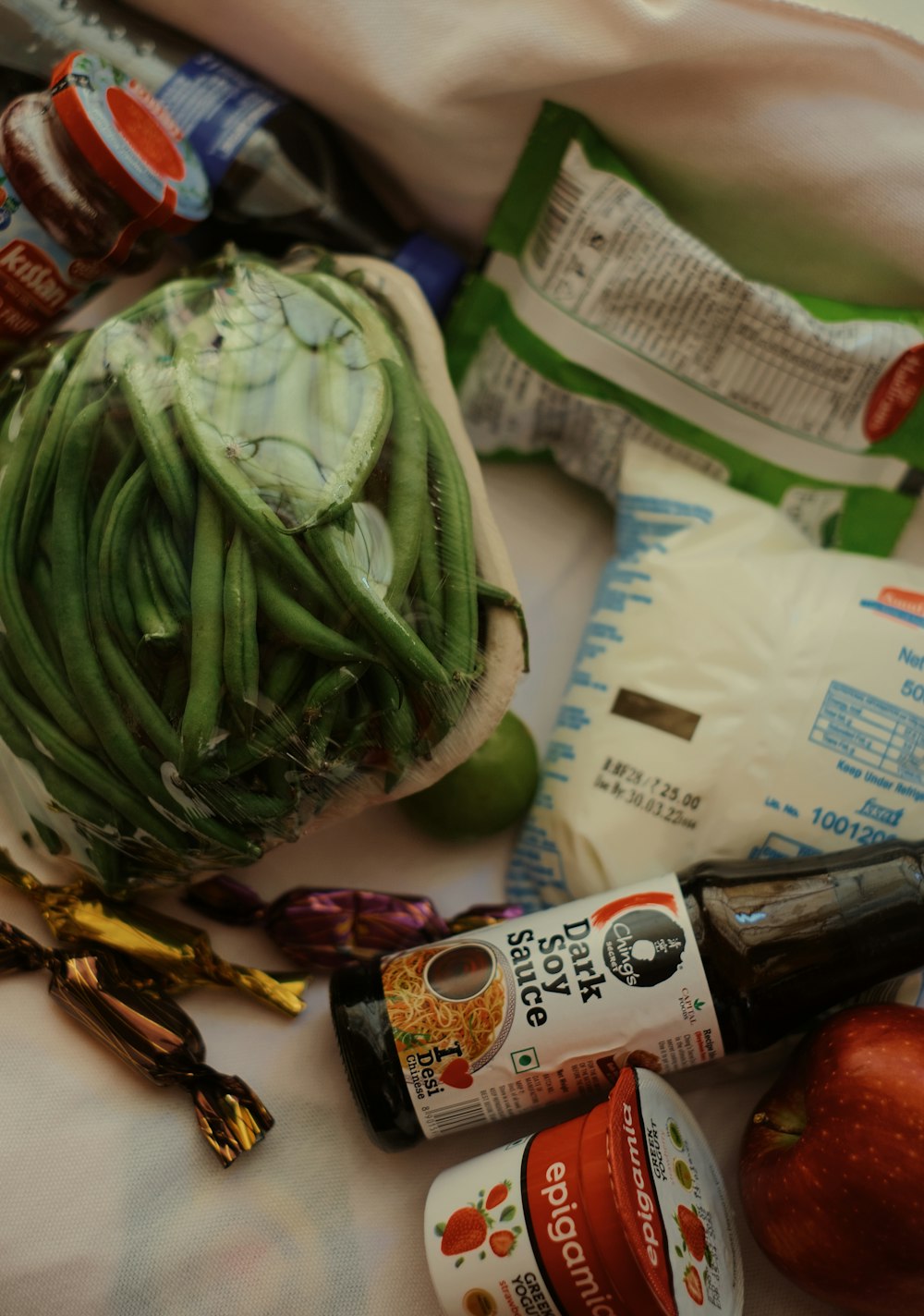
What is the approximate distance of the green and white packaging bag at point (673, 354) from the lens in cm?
76

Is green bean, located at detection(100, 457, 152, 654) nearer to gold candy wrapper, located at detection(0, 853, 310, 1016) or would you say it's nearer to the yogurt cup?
gold candy wrapper, located at detection(0, 853, 310, 1016)

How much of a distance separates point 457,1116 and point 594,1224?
12cm

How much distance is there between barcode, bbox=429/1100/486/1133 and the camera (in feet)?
2.12

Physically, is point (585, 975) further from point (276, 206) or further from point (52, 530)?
point (276, 206)

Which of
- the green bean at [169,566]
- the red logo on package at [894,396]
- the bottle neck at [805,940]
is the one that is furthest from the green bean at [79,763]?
the red logo on package at [894,396]

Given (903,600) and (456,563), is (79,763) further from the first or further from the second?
(903,600)

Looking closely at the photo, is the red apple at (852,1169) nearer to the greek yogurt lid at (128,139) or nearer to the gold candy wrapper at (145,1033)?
the gold candy wrapper at (145,1033)

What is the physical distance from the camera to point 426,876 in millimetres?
805

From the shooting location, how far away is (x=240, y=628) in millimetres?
566

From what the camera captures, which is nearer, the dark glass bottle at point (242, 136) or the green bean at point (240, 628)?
the green bean at point (240, 628)

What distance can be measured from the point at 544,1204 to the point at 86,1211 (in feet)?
0.96

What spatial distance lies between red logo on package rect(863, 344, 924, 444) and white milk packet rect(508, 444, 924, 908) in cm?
10

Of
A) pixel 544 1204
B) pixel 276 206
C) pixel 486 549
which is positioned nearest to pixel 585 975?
pixel 544 1204

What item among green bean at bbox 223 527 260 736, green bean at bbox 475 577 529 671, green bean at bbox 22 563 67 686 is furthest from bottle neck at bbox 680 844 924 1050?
green bean at bbox 22 563 67 686
